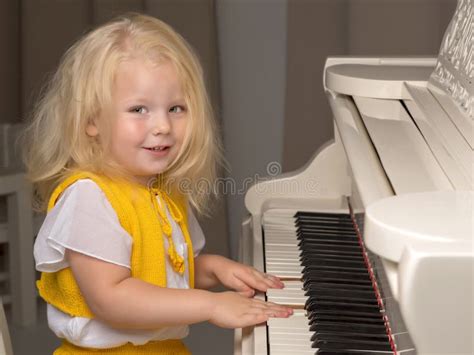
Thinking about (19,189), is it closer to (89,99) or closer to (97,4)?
(97,4)

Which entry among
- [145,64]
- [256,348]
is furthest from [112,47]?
[256,348]

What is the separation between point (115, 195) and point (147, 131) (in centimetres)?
14

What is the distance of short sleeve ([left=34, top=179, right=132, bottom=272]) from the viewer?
1.72m

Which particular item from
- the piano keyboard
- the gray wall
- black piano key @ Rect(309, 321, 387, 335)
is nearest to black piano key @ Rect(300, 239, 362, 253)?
the piano keyboard

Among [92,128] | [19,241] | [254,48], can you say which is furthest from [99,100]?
[254,48]

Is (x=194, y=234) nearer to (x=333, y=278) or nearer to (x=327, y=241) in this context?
(x=327, y=241)

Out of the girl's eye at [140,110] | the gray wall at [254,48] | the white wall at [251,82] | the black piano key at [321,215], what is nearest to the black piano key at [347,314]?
the girl's eye at [140,110]

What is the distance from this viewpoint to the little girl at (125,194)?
1.71 meters

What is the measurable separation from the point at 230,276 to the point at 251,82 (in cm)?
255

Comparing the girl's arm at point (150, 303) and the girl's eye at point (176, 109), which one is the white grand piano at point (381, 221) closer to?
the girl's arm at point (150, 303)

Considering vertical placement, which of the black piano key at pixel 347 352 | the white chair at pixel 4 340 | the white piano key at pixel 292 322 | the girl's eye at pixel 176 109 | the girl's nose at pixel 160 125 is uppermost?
the girl's eye at pixel 176 109

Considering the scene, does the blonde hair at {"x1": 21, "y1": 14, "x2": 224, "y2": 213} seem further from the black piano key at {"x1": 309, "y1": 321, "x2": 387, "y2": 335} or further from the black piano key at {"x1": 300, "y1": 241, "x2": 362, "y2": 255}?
the black piano key at {"x1": 309, "y1": 321, "x2": 387, "y2": 335}

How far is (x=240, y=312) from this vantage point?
166 cm

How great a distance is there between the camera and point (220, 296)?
1.69m
